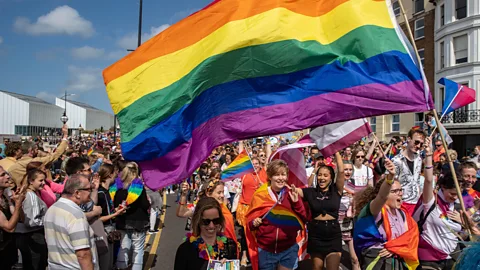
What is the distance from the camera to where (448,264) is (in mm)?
4219

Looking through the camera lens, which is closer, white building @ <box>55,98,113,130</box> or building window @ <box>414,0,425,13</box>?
building window @ <box>414,0,425,13</box>

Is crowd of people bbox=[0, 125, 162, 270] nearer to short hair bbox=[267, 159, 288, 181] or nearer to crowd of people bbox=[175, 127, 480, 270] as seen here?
crowd of people bbox=[175, 127, 480, 270]

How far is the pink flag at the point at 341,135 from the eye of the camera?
16.1 feet

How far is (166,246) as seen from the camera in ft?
27.6

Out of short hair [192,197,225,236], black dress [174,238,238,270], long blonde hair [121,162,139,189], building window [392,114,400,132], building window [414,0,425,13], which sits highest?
building window [414,0,425,13]

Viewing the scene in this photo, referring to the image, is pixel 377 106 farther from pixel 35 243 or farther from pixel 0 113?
pixel 0 113

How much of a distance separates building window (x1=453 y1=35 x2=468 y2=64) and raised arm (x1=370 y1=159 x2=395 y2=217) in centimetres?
2823

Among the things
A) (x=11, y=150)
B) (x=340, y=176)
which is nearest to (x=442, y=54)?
(x=340, y=176)

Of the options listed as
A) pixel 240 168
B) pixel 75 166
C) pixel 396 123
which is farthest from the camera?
pixel 396 123

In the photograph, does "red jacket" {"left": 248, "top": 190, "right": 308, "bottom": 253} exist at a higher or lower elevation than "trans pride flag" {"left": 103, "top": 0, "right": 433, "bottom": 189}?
lower

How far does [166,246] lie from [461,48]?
27368mm

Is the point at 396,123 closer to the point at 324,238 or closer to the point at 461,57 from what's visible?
the point at 461,57

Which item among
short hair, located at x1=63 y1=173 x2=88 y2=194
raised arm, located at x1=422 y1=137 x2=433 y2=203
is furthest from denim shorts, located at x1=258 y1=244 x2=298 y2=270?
short hair, located at x1=63 y1=173 x2=88 y2=194

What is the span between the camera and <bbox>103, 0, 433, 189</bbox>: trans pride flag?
3764mm
